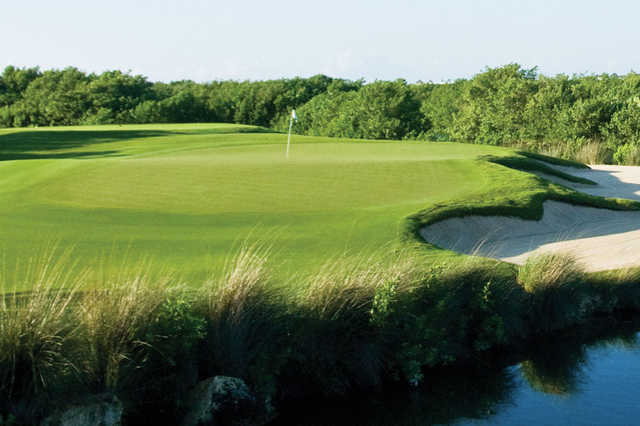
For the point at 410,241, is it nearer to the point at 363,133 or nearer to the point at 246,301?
the point at 246,301

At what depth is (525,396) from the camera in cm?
893

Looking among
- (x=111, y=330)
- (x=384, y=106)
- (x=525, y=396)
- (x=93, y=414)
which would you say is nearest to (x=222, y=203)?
(x=525, y=396)

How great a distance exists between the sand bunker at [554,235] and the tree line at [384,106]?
62.7 ft

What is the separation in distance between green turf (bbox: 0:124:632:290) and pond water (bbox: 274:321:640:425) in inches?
96.0

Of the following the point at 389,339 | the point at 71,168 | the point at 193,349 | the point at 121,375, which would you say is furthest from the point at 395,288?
the point at 71,168

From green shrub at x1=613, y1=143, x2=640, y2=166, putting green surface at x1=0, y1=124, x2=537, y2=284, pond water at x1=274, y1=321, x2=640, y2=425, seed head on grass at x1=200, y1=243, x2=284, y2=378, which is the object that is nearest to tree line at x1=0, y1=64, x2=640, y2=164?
green shrub at x1=613, y1=143, x2=640, y2=166

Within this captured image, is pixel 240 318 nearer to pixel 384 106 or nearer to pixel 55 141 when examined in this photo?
pixel 55 141

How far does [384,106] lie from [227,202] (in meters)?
55.1

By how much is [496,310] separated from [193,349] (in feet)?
15.3

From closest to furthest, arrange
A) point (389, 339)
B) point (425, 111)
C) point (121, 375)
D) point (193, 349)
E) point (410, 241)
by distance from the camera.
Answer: point (121, 375) → point (193, 349) → point (389, 339) → point (410, 241) → point (425, 111)

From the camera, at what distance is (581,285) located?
36.7ft

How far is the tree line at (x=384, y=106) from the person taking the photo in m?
40.9

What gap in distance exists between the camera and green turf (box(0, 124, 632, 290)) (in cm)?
1112

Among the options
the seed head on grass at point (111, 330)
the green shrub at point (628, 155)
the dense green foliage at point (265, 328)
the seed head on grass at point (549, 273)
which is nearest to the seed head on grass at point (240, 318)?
the dense green foliage at point (265, 328)
